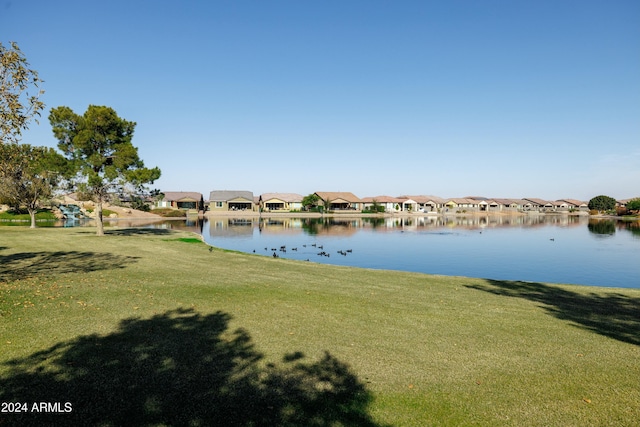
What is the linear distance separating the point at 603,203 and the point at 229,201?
153 metres

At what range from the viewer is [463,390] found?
6.77 meters

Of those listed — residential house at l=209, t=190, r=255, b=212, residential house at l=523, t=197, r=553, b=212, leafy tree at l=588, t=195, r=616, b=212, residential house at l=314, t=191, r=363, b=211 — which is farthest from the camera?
residential house at l=523, t=197, r=553, b=212

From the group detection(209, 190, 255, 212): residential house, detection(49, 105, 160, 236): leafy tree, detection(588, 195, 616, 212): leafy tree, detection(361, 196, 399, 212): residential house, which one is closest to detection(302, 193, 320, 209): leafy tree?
detection(209, 190, 255, 212): residential house

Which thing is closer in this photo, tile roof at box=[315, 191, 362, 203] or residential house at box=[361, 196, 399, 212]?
→ tile roof at box=[315, 191, 362, 203]

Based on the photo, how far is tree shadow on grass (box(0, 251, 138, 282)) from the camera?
15406 mm

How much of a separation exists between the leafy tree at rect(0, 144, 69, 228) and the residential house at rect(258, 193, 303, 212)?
267ft

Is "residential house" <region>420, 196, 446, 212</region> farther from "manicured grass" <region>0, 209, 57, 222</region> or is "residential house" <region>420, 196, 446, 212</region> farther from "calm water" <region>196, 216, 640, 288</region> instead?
"manicured grass" <region>0, 209, 57, 222</region>

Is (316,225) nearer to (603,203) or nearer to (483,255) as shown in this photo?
(483,255)

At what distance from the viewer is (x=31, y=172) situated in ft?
106

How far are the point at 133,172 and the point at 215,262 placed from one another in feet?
53.9

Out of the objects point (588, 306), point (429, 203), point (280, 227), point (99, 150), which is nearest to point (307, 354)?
point (588, 306)

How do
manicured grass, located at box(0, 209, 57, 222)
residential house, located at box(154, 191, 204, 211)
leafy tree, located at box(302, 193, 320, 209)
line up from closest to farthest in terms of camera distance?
manicured grass, located at box(0, 209, 57, 222), residential house, located at box(154, 191, 204, 211), leafy tree, located at box(302, 193, 320, 209)

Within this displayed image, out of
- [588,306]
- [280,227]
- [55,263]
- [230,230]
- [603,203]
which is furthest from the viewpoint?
[603,203]

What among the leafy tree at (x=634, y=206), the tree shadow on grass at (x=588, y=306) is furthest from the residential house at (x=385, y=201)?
the tree shadow on grass at (x=588, y=306)
